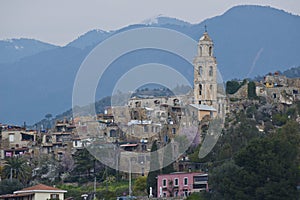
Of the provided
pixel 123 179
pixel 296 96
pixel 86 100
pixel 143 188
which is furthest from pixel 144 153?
pixel 86 100

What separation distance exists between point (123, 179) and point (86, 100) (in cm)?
3127

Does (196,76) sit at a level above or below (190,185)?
above

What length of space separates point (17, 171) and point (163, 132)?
11.4m

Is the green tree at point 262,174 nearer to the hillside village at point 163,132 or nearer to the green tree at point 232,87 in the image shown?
the hillside village at point 163,132

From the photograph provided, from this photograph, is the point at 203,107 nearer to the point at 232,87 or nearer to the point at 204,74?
the point at 232,87

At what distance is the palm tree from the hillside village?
16cm

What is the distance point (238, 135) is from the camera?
218 feet

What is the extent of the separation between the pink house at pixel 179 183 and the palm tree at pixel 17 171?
35.4 ft

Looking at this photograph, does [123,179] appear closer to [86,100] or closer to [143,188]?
[143,188]

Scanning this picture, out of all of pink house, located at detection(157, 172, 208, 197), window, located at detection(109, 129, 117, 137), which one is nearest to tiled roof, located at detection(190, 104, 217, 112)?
window, located at detection(109, 129, 117, 137)

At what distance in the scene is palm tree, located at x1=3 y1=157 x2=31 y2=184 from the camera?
7100cm

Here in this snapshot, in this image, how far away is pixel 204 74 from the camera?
87062mm

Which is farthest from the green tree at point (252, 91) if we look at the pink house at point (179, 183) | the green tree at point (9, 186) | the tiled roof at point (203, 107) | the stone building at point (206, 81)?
the green tree at point (9, 186)

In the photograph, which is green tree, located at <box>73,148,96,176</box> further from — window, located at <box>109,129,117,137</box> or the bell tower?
the bell tower
